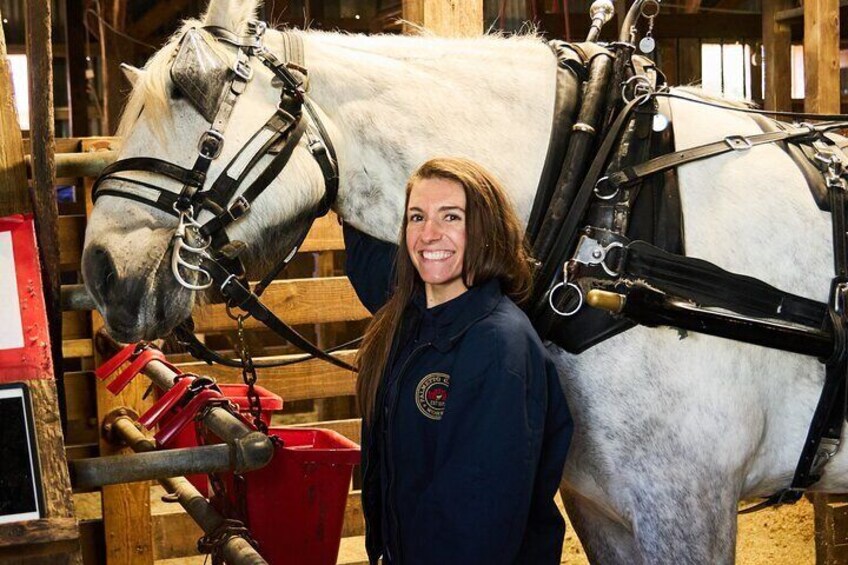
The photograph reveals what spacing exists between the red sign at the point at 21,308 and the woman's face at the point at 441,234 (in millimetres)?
701

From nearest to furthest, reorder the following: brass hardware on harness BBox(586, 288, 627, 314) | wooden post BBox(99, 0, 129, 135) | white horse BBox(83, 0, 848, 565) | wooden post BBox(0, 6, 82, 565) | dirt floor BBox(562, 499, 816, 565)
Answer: wooden post BBox(0, 6, 82, 565)
brass hardware on harness BBox(586, 288, 627, 314)
white horse BBox(83, 0, 848, 565)
dirt floor BBox(562, 499, 816, 565)
wooden post BBox(99, 0, 129, 135)

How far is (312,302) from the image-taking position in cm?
390

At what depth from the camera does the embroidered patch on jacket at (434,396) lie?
1787mm

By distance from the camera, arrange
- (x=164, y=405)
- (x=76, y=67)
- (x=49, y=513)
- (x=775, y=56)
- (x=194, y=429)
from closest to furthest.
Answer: (x=49, y=513), (x=164, y=405), (x=194, y=429), (x=775, y=56), (x=76, y=67)

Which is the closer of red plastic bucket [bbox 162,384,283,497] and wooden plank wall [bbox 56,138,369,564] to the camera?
red plastic bucket [bbox 162,384,283,497]

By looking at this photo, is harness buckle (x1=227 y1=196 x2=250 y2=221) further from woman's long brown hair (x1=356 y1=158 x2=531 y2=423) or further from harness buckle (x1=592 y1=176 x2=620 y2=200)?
harness buckle (x1=592 y1=176 x2=620 y2=200)

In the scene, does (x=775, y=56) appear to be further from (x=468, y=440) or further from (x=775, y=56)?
(x=468, y=440)

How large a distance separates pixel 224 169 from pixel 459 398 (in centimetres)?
75

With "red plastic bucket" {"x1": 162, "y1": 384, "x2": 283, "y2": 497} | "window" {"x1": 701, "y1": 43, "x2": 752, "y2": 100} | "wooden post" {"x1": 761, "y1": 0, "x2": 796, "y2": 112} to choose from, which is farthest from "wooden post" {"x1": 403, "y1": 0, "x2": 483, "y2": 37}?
"window" {"x1": 701, "y1": 43, "x2": 752, "y2": 100}

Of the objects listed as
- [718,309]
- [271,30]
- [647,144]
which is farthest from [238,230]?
[718,309]

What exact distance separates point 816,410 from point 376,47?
4.35ft

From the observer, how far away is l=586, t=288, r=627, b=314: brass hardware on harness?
6.47 ft

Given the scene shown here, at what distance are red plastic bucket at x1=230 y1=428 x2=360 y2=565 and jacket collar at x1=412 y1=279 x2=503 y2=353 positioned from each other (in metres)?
0.67

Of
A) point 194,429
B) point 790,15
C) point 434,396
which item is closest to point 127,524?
point 194,429
